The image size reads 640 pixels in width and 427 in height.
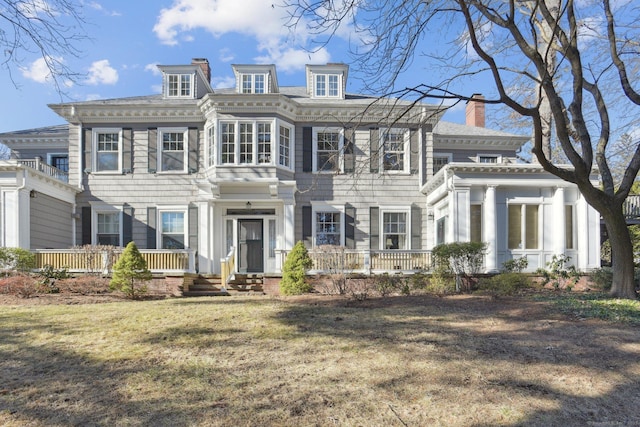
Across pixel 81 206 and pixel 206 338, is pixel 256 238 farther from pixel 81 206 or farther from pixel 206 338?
pixel 206 338

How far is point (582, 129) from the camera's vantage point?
352 inches

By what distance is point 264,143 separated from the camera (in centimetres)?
1424

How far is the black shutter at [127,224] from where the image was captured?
1488cm

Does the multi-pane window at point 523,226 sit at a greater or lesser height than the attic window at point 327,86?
lesser

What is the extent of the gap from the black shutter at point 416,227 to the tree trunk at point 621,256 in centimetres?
647

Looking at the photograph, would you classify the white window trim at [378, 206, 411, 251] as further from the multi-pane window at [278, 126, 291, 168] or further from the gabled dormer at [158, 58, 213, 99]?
the gabled dormer at [158, 58, 213, 99]

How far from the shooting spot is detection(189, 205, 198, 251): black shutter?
48.1 feet

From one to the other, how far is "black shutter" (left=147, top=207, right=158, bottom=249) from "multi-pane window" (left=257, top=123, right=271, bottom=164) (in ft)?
14.4

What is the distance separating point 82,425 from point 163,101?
1432cm

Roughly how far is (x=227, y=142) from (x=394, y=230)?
6.67 meters

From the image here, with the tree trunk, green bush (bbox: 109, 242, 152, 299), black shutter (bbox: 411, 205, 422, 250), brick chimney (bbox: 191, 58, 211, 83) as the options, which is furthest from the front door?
the tree trunk

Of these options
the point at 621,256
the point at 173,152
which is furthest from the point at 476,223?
the point at 173,152

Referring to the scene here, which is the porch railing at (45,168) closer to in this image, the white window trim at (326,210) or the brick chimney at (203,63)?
the brick chimney at (203,63)

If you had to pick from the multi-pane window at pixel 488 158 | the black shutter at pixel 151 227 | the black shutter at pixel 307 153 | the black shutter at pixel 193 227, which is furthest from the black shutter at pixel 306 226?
the multi-pane window at pixel 488 158
